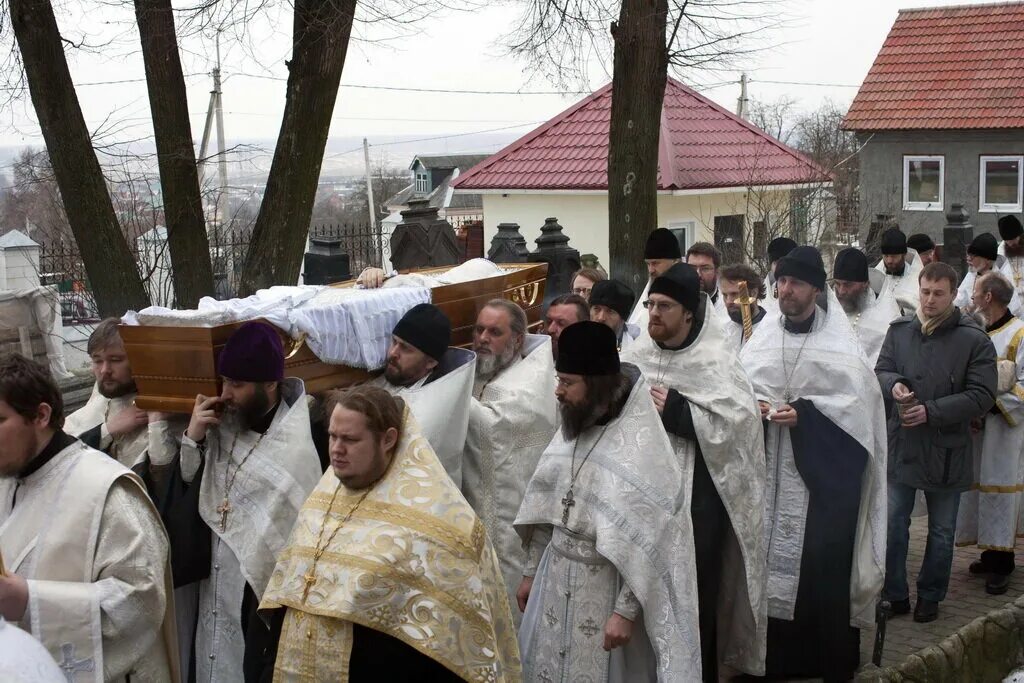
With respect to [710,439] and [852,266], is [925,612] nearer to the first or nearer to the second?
[852,266]

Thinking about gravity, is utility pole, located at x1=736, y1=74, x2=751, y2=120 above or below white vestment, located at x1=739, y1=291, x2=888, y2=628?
above

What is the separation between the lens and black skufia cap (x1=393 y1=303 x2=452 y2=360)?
16.4ft

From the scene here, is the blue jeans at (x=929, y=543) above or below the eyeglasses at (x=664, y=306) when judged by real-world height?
below

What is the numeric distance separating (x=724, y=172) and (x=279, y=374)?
18825 mm

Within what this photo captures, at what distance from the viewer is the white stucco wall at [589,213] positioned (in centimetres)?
2219

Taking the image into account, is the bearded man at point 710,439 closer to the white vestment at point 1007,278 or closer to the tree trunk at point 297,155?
the tree trunk at point 297,155

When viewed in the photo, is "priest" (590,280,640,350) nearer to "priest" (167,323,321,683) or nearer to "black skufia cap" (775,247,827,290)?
"black skufia cap" (775,247,827,290)

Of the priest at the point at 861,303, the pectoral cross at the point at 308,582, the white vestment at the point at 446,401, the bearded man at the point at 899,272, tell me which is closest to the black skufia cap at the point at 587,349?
the white vestment at the point at 446,401

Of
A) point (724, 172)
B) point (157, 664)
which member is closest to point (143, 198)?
point (157, 664)

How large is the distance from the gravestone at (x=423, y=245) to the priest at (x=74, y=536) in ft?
20.3

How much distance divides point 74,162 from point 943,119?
25.2 meters

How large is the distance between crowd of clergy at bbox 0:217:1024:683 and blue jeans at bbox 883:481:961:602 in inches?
0.6

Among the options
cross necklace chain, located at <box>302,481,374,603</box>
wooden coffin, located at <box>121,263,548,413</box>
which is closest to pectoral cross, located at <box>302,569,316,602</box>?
cross necklace chain, located at <box>302,481,374,603</box>

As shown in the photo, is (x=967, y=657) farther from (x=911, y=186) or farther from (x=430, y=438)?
(x=911, y=186)
